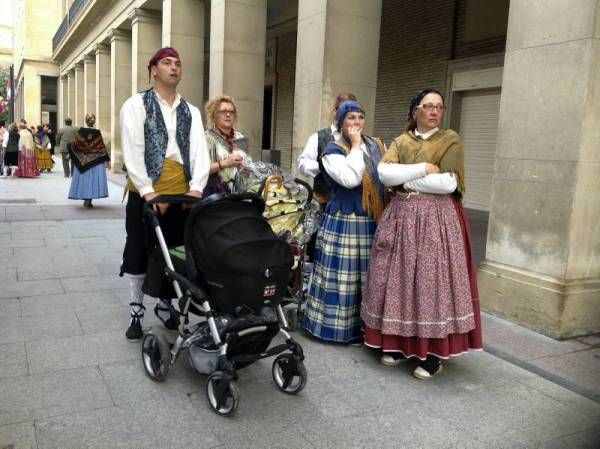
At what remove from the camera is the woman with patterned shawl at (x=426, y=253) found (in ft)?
11.9

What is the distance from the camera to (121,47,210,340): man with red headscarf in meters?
3.80

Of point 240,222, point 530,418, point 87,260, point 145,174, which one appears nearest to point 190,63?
point 87,260

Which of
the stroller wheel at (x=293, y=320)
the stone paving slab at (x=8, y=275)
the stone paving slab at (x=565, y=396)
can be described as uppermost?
the stroller wheel at (x=293, y=320)

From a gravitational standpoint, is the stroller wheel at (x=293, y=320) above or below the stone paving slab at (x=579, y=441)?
above

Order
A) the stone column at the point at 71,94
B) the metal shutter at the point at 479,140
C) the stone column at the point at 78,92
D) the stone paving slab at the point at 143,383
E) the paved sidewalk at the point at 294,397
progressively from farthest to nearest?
1. the stone column at the point at 71,94
2. the stone column at the point at 78,92
3. the metal shutter at the point at 479,140
4. the stone paving slab at the point at 143,383
5. the paved sidewalk at the point at 294,397

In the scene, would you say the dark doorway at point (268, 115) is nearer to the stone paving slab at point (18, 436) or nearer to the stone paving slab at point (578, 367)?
the stone paving slab at point (578, 367)

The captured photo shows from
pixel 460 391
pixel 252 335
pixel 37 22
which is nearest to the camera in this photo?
pixel 252 335

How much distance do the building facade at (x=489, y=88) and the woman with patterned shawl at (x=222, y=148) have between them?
224 centimetres

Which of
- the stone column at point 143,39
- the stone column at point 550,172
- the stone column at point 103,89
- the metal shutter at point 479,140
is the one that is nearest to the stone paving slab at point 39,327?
the stone column at point 550,172

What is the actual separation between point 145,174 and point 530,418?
9.25ft

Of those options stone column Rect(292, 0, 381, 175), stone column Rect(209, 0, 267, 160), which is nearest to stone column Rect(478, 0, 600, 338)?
stone column Rect(292, 0, 381, 175)

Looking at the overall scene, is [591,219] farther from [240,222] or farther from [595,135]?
[240,222]

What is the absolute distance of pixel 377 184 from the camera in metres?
4.06

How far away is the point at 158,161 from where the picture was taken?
390 cm
